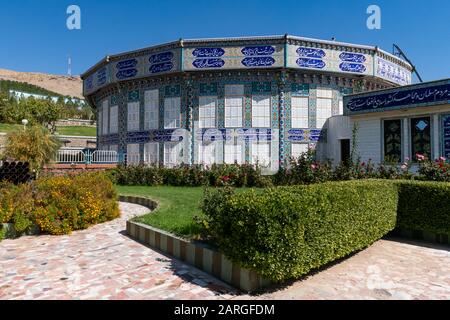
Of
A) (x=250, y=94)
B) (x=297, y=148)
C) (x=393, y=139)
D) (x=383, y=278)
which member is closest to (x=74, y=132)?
(x=250, y=94)

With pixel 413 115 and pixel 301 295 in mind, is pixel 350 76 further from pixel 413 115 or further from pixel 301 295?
pixel 301 295

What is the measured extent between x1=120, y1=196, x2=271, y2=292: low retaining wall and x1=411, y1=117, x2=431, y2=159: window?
42.5 feet

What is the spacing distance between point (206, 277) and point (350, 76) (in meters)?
18.6

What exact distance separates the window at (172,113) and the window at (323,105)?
825 centimetres

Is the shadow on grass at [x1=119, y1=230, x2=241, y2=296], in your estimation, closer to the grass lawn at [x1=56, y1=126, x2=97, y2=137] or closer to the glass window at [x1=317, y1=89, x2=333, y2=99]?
the glass window at [x1=317, y1=89, x2=333, y2=99]

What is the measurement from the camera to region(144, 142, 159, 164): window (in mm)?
20234

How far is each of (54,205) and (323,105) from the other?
16.2 metres

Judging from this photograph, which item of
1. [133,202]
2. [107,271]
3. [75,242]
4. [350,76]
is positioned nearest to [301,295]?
[107,271]

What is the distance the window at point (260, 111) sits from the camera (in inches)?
750

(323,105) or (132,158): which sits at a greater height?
(323,105)

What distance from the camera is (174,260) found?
5.14 metres

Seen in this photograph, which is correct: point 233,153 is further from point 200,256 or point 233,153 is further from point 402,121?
point 200,256

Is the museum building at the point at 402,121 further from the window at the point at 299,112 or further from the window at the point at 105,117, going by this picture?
the window at the point at 105,117

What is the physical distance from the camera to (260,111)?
19.1 meters
